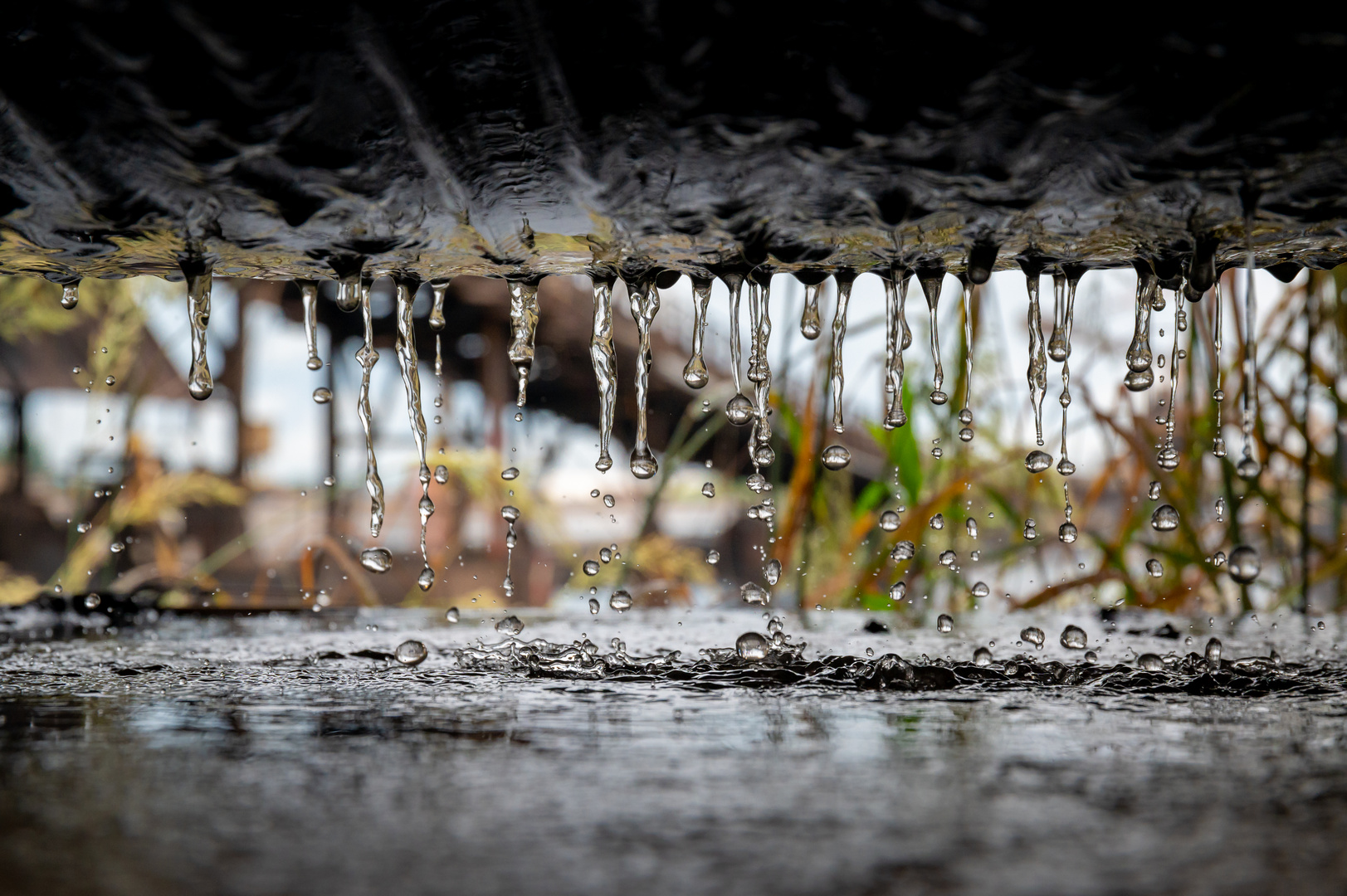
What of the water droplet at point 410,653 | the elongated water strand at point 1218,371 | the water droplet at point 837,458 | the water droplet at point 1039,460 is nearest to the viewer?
the water droplet at point 410,653

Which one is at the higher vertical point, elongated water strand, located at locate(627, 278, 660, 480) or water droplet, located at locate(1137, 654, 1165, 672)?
elongated water strand, located at locate(627, 278, 660, 480)

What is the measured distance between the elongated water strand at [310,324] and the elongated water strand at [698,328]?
433 millimetres

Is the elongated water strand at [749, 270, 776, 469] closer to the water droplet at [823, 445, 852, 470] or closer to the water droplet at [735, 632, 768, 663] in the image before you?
the water droplet at [823, 445, 852, 470]

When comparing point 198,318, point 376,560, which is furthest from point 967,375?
point 198,318

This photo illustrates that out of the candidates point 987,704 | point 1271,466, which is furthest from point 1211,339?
point 987,704

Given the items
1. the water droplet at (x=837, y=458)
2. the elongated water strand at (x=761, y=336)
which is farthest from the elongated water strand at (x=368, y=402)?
the water droplet at (x=837, y=458)

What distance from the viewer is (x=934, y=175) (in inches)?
31.2

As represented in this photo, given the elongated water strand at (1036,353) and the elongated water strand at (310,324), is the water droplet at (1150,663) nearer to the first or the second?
the elongated water strand at (1036,353)

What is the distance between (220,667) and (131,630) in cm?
44

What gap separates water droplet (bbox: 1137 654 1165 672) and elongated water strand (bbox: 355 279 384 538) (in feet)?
2.91

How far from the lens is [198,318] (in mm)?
1081

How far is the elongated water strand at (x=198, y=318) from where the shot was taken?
3.45 feet

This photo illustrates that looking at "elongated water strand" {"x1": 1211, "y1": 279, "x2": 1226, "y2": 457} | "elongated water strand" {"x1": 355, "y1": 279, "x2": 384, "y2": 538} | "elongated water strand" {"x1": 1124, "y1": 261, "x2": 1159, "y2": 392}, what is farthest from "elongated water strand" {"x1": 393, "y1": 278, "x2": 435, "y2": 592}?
"elongated water strand" {"x1": 1211, "y1": 279, "x2": 1226, "y2": 457}

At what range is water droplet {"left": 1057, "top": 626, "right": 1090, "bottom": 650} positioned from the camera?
3.65 feet
